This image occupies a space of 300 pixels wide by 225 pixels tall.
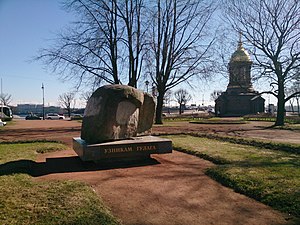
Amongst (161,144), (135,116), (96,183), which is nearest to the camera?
(96,183)

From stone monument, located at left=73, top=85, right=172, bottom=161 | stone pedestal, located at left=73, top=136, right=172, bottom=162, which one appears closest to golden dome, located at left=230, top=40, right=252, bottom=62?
stone monument, located at left=73, top=85, right=172, bottom=161

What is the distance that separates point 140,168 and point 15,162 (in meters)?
3.57

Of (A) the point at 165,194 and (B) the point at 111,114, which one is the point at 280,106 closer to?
(B) the point at 111,114

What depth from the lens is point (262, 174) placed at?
21.4 ft

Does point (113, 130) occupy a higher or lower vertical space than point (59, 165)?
higher

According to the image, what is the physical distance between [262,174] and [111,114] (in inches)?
173

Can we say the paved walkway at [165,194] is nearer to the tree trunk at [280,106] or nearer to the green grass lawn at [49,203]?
the green grass lawn at [49,203]

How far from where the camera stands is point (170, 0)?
92.5 feet

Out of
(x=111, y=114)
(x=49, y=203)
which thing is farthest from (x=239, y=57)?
(x=49, y=203)

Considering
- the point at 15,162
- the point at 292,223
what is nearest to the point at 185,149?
the point at 15,162

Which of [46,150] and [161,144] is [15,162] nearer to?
[46,150]

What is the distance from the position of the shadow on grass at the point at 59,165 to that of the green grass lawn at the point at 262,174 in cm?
222

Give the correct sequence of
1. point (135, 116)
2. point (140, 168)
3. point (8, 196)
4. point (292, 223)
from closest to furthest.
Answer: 1. point (292, 223)
2. point (8, 196)
3. point (140, 168)
4. point (135, 116)

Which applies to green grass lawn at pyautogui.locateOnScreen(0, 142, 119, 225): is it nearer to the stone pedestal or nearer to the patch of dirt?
the patch of dirt
